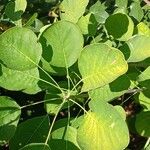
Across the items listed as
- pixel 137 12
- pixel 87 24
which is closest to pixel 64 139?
pixel 87 24

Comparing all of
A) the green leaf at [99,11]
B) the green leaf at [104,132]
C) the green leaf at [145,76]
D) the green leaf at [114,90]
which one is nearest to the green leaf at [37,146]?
the green leaf at [104,132]

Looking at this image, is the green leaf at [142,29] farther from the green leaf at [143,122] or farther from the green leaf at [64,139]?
the green leaf at [64,139]

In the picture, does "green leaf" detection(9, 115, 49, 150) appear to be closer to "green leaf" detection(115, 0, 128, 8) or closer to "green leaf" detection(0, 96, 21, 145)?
"green leaf" detection(0, 96, 21, 145)

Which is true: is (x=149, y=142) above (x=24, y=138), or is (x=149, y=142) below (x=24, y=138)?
below

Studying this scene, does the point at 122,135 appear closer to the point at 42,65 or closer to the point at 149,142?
the point at 42,65

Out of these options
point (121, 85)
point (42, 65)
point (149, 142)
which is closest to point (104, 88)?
point (121, 85)

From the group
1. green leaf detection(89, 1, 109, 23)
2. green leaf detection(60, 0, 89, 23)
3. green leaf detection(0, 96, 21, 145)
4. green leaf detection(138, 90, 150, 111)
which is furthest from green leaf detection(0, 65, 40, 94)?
green leaf detection(89, 1, 109, 23)
